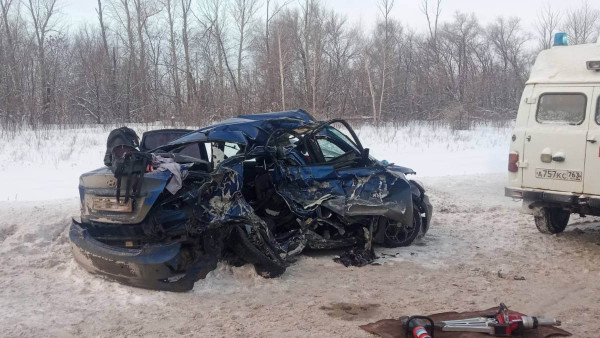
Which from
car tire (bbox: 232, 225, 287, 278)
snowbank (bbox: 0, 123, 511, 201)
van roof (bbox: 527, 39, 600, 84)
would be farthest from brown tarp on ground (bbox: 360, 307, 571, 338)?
snowbank (bbox: 0, 123, 511, 201)

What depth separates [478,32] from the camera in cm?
4288

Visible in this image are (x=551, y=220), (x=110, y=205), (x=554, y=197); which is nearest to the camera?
(x=110, y=205)

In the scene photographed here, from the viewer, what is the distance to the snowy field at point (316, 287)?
13.5 feet

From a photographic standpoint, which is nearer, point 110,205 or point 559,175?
point 110,205

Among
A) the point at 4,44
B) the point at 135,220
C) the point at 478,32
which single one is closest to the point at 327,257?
the point at 135,220

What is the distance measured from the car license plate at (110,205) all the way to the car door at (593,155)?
5.31 meters

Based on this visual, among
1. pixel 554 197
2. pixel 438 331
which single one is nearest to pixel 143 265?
pixel 438 331

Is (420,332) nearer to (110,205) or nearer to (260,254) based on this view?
(260,254)

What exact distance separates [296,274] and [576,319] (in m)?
2.64

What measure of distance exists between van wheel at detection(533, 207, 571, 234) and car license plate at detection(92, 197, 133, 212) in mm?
5468

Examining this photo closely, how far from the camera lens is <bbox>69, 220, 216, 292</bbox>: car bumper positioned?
4.52 meters

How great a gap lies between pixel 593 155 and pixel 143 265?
210 inches

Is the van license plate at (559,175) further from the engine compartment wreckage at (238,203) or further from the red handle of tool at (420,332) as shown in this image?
the red handle of tool at (420,332)

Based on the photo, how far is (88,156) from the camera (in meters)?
13.6
